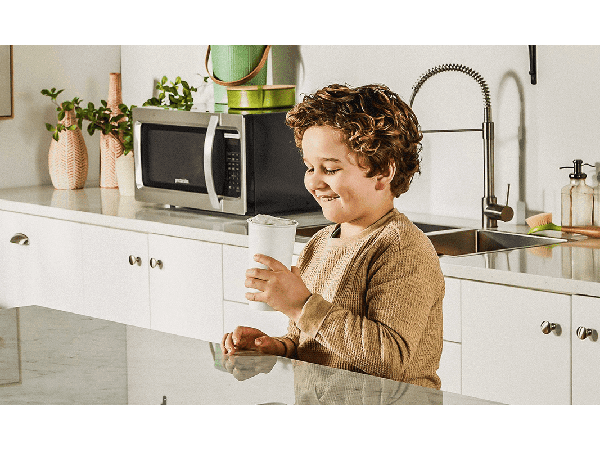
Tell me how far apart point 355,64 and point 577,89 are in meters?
0.84

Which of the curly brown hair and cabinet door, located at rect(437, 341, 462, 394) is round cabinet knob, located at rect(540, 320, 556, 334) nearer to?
cabinet door, located at rect(437, 341, 462, 394)

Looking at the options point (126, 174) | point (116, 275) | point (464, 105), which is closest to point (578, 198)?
point (464, 105)

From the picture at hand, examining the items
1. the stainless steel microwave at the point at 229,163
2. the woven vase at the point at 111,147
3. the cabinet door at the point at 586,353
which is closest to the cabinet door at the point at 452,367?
the cabinet door at the point at 586,353

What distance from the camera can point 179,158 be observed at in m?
3.31

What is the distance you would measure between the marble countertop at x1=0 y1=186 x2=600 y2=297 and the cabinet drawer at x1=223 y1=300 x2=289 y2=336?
195 mm

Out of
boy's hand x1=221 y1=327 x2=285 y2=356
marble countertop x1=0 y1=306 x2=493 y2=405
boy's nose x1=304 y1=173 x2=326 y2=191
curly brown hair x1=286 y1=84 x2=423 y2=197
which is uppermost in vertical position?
curly brown hair x1=286 y1=84 x2=423 y2=197

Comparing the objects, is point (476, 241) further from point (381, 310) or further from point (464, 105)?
point (381, 310)

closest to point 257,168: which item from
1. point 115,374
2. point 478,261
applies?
point 478,261

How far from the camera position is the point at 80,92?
414 centimetres

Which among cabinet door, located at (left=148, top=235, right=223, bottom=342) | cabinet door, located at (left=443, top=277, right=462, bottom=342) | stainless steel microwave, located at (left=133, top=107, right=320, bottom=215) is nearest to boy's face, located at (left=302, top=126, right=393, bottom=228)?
cabinet door, located at (left=443, top=277, right=462, bottom=342)

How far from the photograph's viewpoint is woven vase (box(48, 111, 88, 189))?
3881 mm

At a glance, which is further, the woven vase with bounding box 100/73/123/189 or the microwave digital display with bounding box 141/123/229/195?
the woven vase with bounding box 100/73/123/189

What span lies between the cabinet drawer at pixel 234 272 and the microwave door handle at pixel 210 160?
288mm

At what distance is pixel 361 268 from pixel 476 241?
5.51 ft
